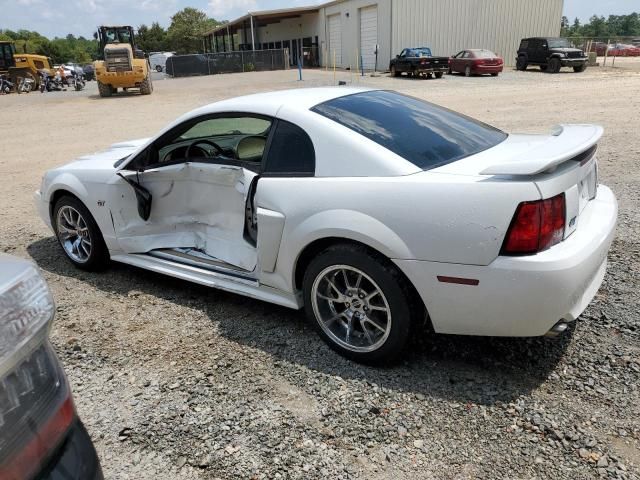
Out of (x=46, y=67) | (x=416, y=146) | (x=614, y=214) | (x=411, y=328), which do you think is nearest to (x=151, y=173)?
(x=416, y=146)

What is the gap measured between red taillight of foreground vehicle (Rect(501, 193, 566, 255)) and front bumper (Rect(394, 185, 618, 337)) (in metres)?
0.04

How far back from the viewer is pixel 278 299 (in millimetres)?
3357

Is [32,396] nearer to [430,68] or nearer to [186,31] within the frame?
[430,68]

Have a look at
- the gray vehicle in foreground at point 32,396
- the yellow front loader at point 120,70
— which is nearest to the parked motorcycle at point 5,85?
the yellow front loader at point 120,70

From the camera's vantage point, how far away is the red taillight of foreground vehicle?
2.47 meters

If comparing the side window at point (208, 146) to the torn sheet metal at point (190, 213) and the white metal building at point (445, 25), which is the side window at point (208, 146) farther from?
the white metal building at point (445, 25)

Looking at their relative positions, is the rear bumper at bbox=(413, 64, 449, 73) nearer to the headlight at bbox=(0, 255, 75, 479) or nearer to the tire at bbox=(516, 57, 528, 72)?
the tire at bbox=(516, 57, 528, 72)

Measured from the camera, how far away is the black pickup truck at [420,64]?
2745cm

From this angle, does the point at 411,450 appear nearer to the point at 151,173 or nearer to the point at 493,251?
the point at 493,251

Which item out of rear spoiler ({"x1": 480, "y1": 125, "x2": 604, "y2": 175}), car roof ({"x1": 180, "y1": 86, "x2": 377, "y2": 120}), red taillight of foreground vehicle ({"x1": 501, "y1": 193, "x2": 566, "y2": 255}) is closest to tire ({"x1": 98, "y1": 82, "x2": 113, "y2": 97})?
car roof ({"x1": 180, "y1": 86, "x2": 377, "y2": 120})

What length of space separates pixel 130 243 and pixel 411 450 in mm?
2841

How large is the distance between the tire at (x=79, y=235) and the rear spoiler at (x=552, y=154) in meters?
3.29

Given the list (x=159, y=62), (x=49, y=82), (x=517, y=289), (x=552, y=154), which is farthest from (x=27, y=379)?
(x=159, y=62)

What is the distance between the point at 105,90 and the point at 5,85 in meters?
10.9
